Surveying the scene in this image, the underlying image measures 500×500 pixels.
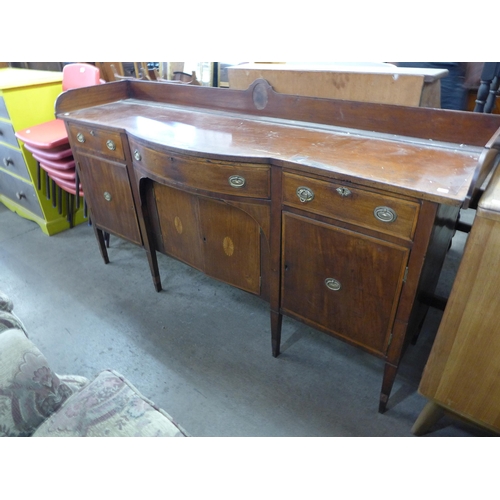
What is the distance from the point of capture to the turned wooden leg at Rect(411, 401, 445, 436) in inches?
48.8

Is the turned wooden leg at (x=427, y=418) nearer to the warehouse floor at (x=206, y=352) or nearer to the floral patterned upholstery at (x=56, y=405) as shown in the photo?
the warehouse floor at (x=206, y=352)

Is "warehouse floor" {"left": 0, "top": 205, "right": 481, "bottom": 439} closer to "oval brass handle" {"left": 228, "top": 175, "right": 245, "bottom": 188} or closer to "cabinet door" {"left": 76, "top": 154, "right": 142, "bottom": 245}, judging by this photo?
"cabinet door" {"left": 76, "top": 154, "right": 142, "bottom": 245}

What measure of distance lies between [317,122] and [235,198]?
46cm

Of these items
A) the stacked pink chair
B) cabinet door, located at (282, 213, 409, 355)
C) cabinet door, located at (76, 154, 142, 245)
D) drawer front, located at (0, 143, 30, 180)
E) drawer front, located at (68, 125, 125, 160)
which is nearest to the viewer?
cabinet door, located at (282, 213, 409, 355)

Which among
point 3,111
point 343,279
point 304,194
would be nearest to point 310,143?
point 304,194

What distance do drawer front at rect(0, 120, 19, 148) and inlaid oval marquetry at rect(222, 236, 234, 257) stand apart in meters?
1.69

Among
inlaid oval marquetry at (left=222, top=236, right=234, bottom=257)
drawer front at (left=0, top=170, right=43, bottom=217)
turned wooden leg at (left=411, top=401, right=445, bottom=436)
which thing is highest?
inlaid oval marquetry at (left=222, top=236, right=234, bottom=257)

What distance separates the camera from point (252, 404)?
1.44 metres

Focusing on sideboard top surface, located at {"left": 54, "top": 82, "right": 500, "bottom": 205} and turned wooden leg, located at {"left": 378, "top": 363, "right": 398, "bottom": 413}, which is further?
turned wooden leg, located at {"left": 378, "top": 363, "right": 398, "bottom": 413}

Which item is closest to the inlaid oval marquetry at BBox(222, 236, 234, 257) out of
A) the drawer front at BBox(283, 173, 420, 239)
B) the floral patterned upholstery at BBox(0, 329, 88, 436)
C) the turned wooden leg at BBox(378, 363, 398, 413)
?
the drawer front at BBox(283, 173, 420, 239)

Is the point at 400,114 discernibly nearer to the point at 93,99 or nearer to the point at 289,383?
the point at 289,383

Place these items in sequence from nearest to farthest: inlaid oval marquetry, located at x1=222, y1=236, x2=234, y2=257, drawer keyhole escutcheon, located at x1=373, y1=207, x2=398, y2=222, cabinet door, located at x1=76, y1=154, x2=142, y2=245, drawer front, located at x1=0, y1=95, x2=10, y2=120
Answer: drawer keyhole escutcheon, located at x1=373, y1=207, x2=398, y2=222 < inlaid oval marquetry, located at x1=222, y1=236, x2=234, y2=257 < cabinet door, located at x1=76, y1=154, x2=142, y2=245 < drawer front, located at x1=0, y1=95, x2=10, y2=120

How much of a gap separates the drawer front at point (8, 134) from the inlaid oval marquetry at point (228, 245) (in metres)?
1.69
